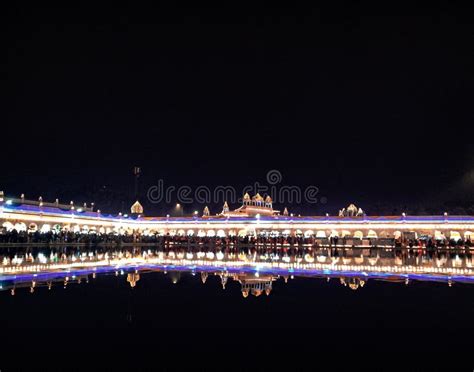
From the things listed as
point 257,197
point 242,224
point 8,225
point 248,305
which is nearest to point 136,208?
point 257,197

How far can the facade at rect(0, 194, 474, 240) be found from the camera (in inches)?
2247

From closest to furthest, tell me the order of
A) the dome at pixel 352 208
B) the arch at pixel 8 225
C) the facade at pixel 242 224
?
the arch at pixel 8 225
the facade at pixel 242 224
the dome at pixel 352 208

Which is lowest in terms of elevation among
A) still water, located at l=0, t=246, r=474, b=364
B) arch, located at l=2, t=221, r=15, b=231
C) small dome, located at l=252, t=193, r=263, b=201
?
still water, located at l=0, t=246, r=474, b=364

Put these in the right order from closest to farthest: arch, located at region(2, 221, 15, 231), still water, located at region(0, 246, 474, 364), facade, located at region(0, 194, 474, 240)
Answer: still water, located at region(0, 246, 474, 364) < arch, located at region(2, 221, 15, 231) < facade, located at region(0, 194, 474, 240)

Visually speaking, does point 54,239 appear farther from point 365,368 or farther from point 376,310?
point 365,368

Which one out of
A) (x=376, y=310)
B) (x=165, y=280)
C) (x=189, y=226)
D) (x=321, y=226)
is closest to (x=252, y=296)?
(x=376, y=310)

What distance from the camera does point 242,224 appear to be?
268ft

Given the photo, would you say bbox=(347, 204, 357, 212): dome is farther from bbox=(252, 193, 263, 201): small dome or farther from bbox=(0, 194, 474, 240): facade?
bbox=(252, 193, 263, 201): small dome

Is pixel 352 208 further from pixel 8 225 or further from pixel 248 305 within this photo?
pixel 248 305

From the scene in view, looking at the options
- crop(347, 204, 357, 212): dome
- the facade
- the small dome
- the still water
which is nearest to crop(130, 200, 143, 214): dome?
the facade

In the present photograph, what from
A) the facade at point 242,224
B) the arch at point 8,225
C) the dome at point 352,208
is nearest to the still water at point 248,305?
the facade at point 242,224

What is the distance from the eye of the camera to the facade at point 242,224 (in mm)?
57062

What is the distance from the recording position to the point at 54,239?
3472cm

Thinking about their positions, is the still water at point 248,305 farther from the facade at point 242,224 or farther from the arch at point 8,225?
the arch at point 8,225
